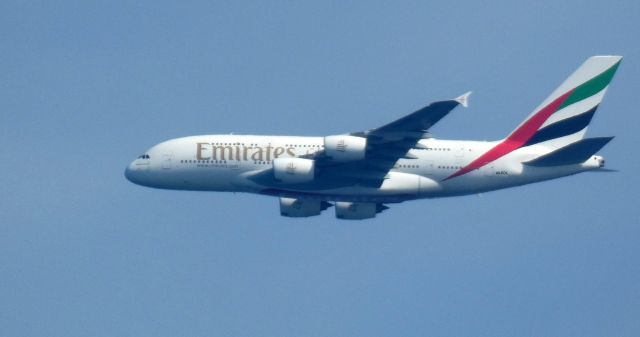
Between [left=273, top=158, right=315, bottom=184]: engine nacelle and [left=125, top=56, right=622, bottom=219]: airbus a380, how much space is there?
54 mm

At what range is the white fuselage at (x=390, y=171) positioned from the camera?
67.3 metres

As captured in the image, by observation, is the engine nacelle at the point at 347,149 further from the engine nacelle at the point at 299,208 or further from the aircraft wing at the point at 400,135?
the engine nacelle at the point at 299,208

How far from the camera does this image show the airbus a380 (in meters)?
65.2

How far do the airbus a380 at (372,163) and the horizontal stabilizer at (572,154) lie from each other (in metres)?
0.05

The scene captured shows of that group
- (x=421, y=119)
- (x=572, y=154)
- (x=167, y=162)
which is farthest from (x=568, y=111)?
(x=167, y=162)

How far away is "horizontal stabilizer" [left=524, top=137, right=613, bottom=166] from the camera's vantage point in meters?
63.7

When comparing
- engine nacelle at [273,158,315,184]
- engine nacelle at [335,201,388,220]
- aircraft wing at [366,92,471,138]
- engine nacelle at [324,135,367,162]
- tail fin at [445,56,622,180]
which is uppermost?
tail fin at [445,56,622,180]

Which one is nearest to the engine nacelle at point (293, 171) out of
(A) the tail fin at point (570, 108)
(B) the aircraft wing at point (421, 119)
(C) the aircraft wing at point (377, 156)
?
(C) the aircraft wing at point (377, 156)

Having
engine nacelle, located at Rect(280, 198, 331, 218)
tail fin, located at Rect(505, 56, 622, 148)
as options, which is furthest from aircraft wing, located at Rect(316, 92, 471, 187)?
tail fin, located at Rect(505, 56, 622, 148)

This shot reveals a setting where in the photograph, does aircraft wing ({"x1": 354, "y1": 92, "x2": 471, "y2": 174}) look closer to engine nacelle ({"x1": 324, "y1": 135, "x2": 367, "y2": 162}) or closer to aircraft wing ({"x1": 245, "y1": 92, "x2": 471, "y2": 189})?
aircraft wing ({"x1": 245, "y1": 92, "x2": 471, "y2": 189})

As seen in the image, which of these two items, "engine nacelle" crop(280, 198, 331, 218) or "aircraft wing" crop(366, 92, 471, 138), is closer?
"aircraft wing" crop(366, 92, 471, 138)

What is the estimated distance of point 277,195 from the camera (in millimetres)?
68812

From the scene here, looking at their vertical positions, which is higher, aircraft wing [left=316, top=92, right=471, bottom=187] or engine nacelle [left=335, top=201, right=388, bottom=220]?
aircraft wing [left=316, top=92, right=471, bottom=187]

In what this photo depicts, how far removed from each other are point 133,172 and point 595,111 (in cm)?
2725
